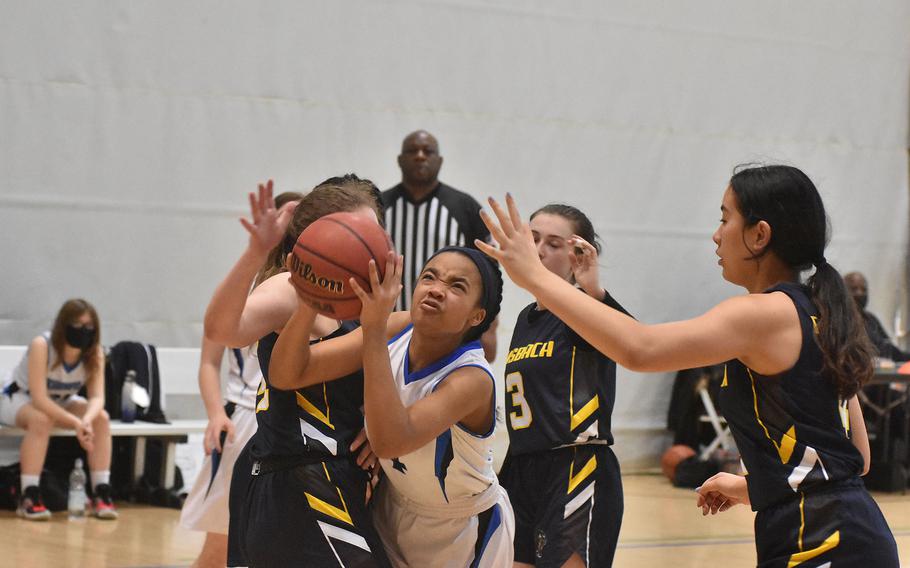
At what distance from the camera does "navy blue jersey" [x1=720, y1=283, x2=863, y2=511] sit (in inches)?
98.8

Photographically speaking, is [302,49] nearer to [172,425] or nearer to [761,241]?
[172,425]

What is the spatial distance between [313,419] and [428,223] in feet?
14.4

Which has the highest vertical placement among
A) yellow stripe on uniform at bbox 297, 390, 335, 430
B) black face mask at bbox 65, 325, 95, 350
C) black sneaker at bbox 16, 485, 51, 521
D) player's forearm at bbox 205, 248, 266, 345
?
player's forearm at bbox 205, 248, 266, 345

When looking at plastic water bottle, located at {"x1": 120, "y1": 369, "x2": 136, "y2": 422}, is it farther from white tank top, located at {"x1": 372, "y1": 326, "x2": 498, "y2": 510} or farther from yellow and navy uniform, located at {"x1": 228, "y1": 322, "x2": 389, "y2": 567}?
white tank top, located at {"x1": 372, "y1": 326, "x2": 498, "y2": 510}

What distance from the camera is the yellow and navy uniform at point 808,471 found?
2484 mm

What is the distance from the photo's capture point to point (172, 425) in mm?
7492

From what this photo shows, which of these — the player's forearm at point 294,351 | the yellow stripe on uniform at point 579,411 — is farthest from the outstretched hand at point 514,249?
the yellow stripe on uniform at point 579,411

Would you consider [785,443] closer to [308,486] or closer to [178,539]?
[308,486]

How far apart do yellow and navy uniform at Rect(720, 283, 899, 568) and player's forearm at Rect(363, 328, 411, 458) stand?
2.52 ft

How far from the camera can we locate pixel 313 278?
256cm

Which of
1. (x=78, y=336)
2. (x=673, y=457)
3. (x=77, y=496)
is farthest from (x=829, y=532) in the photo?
(x=673, y=457)

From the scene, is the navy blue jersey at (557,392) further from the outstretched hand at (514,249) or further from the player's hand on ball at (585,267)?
the outstretched hand at (514,249)

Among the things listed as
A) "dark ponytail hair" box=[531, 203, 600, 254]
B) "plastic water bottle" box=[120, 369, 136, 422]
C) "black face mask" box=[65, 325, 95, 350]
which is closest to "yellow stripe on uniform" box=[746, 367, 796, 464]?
"dark ponytail hair" box=[531, 203, 600, 254]

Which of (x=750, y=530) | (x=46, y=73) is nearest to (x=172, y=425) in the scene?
(x=46, y=73)
